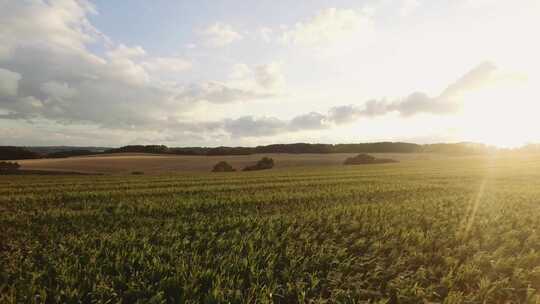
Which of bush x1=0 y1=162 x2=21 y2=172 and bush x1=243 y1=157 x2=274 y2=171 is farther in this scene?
bush x1=243 y1=157 x2=274 y2=171

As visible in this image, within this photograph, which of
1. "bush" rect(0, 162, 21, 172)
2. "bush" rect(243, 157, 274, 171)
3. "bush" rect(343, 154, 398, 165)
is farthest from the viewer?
"bush" rect(343, 154, 398, 165)

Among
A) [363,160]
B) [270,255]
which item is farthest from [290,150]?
[270,255]

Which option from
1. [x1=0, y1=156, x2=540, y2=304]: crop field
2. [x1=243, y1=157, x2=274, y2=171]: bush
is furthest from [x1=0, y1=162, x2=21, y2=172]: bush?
[x1=0, y1=156, x2=540, y2=304]: crop field

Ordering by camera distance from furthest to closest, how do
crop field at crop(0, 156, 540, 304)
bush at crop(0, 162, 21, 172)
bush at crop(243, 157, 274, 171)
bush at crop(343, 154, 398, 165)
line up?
bush at crop(343, 154, 398, 165)
bush at crop(243, 157, 274, 171)
bush at crop(0, 162, 21, 172)
crop field at crop(0, 156, 540, 304)

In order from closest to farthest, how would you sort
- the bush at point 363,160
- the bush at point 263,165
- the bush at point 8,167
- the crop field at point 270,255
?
1. the crop field at point 270,255
2. the bush at point 8,167
3. the bush at point 263,165
4. the bush at point 363,160

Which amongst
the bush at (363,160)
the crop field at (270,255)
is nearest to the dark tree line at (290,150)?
the bush at (363,160)

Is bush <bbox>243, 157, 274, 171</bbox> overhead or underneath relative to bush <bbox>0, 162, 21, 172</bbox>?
underneath

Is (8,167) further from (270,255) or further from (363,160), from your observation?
(363,160)

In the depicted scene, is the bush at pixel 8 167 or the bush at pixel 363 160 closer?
the bush at pixel 8 167

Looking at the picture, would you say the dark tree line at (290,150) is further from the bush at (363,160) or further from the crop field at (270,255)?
the crop field at (270,255)

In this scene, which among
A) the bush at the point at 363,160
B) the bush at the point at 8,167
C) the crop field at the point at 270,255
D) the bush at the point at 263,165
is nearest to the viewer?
the crop field at the point at 270,255

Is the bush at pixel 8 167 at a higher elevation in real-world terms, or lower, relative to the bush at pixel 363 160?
higher

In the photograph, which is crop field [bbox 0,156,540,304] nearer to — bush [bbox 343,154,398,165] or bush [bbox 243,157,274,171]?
bush [bbox 243,157,274,171]

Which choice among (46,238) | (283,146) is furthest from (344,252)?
(283,146)
